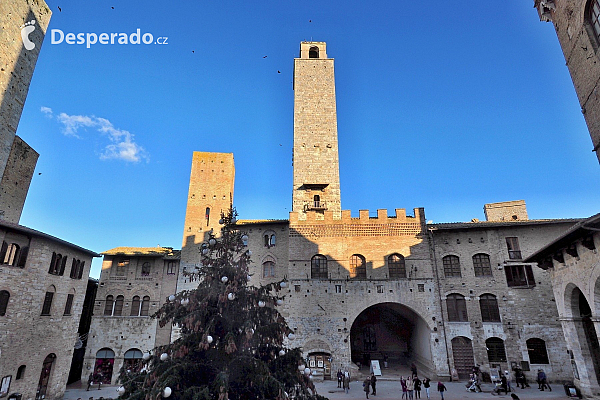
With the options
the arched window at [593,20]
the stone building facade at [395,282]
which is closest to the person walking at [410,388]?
the stone building facade at [395,282]

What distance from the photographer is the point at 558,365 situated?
62.6 ft

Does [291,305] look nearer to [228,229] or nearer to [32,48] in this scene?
[228,229]

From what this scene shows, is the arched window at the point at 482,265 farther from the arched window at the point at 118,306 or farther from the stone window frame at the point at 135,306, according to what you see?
the arched window at the point at 118,306

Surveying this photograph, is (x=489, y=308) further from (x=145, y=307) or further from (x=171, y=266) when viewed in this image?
(x=145, y=307)

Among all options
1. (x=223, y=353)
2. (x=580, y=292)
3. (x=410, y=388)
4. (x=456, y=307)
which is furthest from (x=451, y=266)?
(x=223, y=353)

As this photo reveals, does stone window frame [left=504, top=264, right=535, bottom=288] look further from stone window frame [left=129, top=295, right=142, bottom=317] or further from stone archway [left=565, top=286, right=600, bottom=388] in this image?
stone window frame [left=129, top=295, right=142, bottom=317]

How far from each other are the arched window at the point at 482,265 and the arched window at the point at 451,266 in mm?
1079

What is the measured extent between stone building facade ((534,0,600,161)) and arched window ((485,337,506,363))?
507 inches

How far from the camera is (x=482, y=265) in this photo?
21766 millimetres

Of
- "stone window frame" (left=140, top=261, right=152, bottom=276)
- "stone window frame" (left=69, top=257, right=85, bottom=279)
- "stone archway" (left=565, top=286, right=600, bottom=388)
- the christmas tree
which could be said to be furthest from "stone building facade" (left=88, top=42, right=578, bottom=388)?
the christmas tree

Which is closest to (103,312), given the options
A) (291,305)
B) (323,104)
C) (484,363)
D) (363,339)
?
(291,305)

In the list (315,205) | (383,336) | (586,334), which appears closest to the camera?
(586,334)

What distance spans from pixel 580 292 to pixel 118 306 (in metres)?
27.9

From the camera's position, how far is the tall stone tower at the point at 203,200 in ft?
82.3
